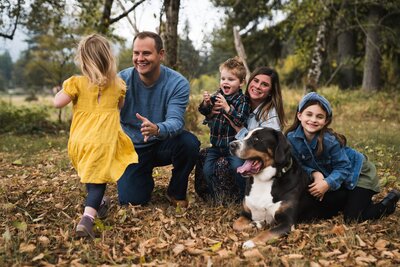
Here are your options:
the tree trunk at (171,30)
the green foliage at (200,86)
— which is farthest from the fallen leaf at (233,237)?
the tree trunk at (171,30)

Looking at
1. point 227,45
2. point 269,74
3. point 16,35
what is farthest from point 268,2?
point 269,74

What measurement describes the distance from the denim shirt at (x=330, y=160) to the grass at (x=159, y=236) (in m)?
0.47

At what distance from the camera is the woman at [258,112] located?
4.75 m

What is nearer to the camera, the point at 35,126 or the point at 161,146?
the point at 161,146

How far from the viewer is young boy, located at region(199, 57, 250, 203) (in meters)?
4.73

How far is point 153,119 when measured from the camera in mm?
4980

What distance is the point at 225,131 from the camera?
4973 millimetres

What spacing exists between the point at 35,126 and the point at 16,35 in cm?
283

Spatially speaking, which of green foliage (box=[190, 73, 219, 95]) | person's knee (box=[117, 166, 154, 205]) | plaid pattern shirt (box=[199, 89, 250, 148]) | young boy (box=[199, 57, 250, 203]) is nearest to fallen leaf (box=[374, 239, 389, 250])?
young boy (box=[199, 57, 250, 203])

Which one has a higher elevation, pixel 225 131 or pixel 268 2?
pixel 268 2

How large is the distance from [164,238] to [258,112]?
186cm

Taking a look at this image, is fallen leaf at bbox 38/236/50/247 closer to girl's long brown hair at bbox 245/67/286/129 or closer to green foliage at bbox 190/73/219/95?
girl's long brown hair at bbox 245/67/286/129

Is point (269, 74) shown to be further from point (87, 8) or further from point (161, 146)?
point (87, 8)

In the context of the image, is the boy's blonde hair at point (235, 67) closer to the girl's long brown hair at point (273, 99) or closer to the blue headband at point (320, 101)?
the girl's long brown hair at point (273, 99)
